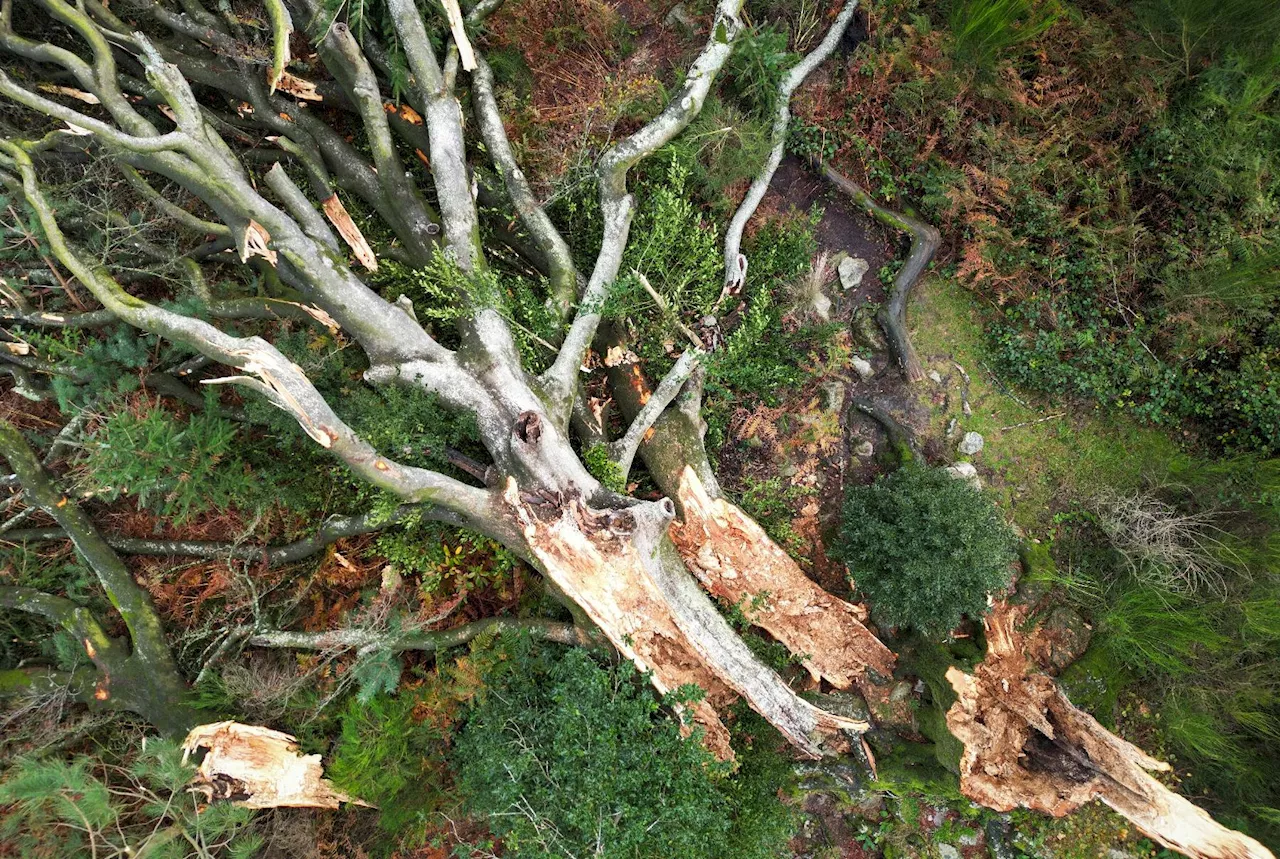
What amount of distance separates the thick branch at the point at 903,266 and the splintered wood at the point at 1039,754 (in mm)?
2747

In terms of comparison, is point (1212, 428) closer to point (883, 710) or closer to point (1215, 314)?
point (1215, 314)

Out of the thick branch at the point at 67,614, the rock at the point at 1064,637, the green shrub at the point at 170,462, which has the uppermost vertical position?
the rock at the point at 1064,637

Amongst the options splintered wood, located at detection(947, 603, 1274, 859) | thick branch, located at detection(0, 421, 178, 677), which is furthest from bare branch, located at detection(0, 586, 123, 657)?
splintered wood, located at detection(947, 603, 1274, 859)

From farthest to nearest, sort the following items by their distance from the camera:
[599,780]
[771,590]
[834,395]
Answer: [834,395] → [771,590] → [599,780]

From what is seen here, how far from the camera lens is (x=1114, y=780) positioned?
5.59m

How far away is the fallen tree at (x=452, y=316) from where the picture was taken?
4824mm

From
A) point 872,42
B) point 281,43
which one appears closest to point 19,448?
point 281,43

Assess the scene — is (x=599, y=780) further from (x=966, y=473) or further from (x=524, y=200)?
(x=524, y=200)

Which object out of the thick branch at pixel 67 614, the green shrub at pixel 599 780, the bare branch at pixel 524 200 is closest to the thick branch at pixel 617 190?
the bare branch at pixel 524 200

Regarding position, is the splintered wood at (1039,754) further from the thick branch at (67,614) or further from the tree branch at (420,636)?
the thick branch at (67,614)

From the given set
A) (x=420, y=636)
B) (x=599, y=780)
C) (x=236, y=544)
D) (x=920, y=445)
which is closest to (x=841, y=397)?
(x=920, y=445)

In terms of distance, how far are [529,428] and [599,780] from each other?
9.42 ft

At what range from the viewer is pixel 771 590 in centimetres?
643

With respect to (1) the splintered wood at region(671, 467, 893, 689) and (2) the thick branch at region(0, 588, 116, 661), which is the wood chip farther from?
(2) the thick branch at region(0, 588, 116, 661)
